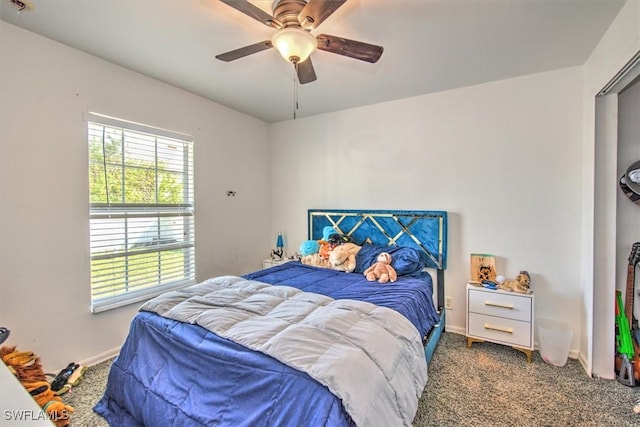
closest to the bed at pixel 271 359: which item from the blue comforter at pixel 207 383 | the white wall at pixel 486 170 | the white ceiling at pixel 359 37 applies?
the blue comforter at pixel 207 383

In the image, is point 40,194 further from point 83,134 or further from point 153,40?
point 153,40

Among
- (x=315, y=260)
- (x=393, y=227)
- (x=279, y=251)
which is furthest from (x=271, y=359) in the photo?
(x=279, y=251)

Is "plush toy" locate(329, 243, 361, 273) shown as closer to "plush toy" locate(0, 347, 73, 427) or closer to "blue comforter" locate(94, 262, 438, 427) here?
"blue comforter" locate(94, 262, 438, 427)

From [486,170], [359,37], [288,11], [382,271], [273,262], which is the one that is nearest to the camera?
[288,11]

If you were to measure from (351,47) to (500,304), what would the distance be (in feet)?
8.23

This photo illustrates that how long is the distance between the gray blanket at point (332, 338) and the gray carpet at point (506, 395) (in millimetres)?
515

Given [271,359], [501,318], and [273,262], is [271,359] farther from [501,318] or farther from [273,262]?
[273,262]

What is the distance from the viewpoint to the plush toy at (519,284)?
8.57 ft

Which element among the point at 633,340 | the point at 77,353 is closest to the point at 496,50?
the point at 633,340

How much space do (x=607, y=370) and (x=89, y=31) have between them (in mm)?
4704

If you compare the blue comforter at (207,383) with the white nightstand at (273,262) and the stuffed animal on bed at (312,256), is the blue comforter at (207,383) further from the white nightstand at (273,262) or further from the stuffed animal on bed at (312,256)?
the white nightstand at (273,262)

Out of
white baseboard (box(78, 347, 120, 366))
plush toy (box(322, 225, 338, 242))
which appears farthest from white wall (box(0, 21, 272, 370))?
plush toy (box(322, 225, 338, 242))

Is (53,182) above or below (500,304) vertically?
above

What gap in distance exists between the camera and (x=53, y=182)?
88.5 inches
